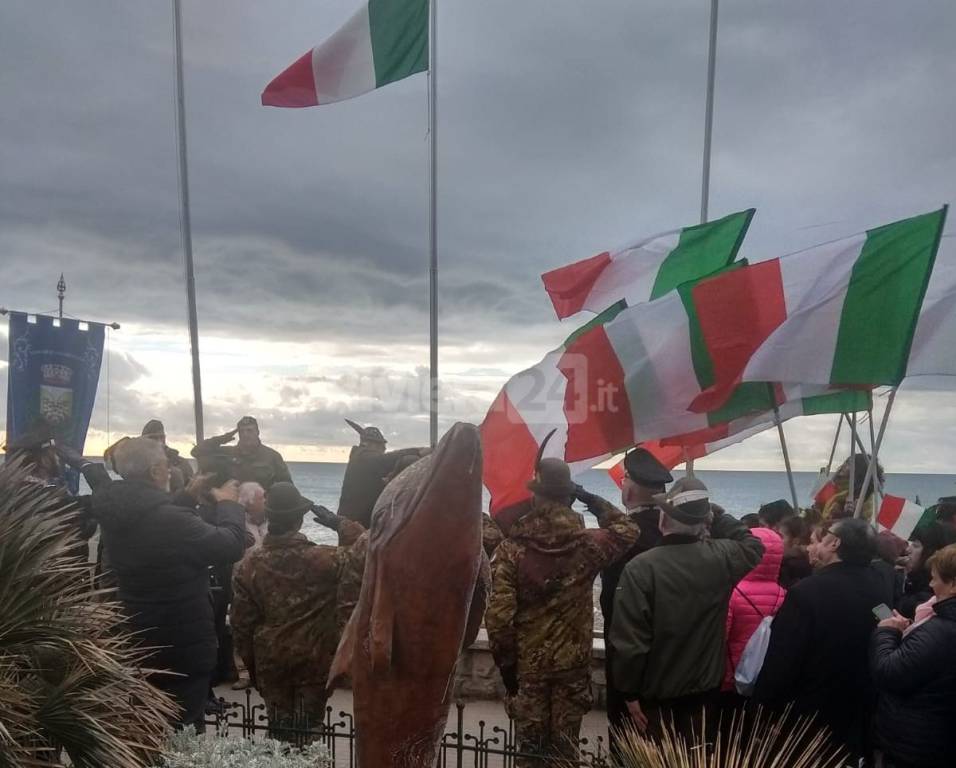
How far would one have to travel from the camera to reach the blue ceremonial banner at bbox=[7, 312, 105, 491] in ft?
29.6

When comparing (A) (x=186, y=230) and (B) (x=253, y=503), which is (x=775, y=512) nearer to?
(B) (x=253, y=503)

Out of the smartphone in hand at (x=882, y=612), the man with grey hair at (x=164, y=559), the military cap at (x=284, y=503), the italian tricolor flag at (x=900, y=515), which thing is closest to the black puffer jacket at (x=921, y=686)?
the smartphone in hand at (x=882, y=612)

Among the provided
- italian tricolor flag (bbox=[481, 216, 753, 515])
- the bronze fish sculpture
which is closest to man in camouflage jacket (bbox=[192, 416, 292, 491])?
italian tricolor flag (bbox=[481, 216, 753, 515])

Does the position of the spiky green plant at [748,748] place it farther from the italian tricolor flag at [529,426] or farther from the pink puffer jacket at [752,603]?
the italian tricolor flag at [529,426]

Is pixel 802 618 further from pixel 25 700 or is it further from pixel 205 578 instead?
pixel 25 700

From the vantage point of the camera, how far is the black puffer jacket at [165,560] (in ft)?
13.0

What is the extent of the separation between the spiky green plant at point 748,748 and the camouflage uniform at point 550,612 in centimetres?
39

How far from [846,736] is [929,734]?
66cm

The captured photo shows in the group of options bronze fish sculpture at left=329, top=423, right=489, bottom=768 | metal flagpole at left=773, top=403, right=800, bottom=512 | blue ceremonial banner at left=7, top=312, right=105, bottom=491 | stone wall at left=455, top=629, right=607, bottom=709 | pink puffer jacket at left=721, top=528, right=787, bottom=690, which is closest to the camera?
bronze fish sculpture at left=329, top=423, right=489, bottom=768

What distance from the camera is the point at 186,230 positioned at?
843 centimetres

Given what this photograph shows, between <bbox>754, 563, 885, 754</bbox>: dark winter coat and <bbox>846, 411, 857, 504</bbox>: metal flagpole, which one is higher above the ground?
<bbox>846, 411, 857, 504</bbox>: metal flagpole

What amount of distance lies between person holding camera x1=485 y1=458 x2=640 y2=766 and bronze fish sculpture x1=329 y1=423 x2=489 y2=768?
62.1 inches

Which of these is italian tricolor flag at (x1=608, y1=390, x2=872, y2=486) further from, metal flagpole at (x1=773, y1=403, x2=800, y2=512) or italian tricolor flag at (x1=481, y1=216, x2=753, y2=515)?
italian tricolor flag at (x1=481, y1=216, x2=753, y2=515)

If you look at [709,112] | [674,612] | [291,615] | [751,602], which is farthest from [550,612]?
[709,112]
